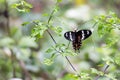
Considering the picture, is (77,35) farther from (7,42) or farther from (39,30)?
(7,42)

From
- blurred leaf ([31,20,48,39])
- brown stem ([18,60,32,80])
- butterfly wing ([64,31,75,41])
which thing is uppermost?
brown stem ([18,60,32,80])

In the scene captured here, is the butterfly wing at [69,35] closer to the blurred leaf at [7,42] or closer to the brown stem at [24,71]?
the brown stem at [24,71]

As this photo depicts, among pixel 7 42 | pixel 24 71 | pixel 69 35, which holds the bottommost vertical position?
pixel 69 35

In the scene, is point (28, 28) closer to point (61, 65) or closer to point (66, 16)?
point (61, 65)

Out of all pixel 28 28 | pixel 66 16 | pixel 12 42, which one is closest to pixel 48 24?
pixel 12 42

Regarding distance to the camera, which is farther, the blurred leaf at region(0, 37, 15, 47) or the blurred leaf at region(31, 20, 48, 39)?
the blurred leaf at region(0, 37, 15, 47)

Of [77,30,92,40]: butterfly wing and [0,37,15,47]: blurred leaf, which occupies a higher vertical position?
[0,37,15,47]: blurred leaf

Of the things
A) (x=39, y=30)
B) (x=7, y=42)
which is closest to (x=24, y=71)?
(x=7, y=42)

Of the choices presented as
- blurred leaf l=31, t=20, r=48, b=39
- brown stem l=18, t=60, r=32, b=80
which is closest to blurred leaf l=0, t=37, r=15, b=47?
brown stem l=18, t=60, r=32, b=80

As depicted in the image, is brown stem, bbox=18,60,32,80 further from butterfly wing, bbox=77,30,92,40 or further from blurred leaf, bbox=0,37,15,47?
butterfly wing, bbox=77,30,92,40

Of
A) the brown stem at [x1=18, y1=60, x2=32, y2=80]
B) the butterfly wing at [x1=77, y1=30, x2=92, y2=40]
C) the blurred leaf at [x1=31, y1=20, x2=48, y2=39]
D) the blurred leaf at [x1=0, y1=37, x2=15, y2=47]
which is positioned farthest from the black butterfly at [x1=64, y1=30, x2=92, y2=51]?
the blurred leaf at [x1=0, y1=37, x2=15, y2=47]

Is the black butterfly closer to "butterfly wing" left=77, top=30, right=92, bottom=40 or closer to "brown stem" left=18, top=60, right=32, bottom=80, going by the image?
"butterfly wing" left=77, top=30, right=92, bottom=40

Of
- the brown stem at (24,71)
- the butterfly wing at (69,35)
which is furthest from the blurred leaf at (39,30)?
the brown stem at (24,71)
